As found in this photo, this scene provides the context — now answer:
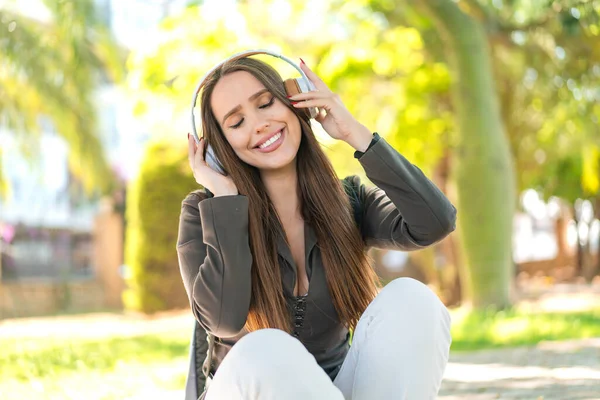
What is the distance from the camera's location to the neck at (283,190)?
2.76 meters

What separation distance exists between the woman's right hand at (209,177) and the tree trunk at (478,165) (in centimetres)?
642

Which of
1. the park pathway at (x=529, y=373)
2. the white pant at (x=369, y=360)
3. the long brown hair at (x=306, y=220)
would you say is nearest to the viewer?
the white pant at (x=369, y=360)

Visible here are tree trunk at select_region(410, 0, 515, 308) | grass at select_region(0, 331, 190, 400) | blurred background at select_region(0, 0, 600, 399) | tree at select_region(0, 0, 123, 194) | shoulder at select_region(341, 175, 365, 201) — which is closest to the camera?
shoulder at select_region(341, 175, 365, 201)

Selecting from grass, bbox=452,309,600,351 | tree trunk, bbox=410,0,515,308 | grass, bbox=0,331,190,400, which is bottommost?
grass, bbox=452,309,600,351

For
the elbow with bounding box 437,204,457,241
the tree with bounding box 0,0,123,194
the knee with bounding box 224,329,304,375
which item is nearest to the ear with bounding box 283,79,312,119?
the elbow with bounding box 437,204,457,241

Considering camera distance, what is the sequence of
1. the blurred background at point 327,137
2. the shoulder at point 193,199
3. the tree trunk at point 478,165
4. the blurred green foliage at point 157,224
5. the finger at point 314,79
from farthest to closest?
the blurred green foliage at point 157,224 → the tree trunk at point 478,165 → the blurred background at point 327,137 → the finger at point 314,79 → the shoulder at point 193,199

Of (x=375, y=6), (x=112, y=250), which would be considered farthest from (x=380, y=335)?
(x=112, y=250)

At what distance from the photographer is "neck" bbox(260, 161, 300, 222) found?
2.76 m

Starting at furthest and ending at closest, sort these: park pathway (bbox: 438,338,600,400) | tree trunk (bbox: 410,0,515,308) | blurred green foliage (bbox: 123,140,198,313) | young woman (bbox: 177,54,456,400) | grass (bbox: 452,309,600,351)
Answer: blurred green foliage (bbox: 123,140,198,313) → tree trunk (bbox: 410,0,515,308) → grass (bbox: 452,309,600,351) → park pathway (bbox: 438,338,600,400) → young woman (bbox: 177,54,456,400)

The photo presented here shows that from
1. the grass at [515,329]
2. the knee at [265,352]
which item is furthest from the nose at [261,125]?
the grass at [515,329]

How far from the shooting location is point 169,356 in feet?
20.2

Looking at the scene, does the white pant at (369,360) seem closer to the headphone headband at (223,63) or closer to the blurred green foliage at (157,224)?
the headphone headband at (223,63)

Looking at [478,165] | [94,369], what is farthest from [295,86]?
[478,165]

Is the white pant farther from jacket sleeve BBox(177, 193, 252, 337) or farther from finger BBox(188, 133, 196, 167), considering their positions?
finger BBox(188, 133, 196, 167)
